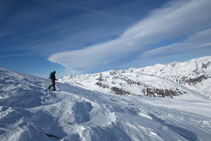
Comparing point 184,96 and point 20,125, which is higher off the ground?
point 20,125

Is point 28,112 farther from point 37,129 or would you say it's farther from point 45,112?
point 37,129

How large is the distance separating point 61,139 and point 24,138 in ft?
5.25

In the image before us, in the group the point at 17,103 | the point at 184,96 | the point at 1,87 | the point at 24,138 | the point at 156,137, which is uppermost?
the point at 1,87

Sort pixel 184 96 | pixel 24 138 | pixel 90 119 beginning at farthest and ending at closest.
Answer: pixel 184 96, pixel 90 119, pixel 24 138

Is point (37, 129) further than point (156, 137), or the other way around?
point (156, 137)

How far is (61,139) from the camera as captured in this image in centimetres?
606

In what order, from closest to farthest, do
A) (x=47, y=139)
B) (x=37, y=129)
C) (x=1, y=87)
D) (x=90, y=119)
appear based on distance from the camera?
(x=47, y=139), (x=37, y=129), (x=90, y=119), (x=1, y=87)

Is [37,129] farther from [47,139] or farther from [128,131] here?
[128,131]

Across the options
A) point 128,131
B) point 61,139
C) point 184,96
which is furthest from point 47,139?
point 184,96

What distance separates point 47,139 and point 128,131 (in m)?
5.02

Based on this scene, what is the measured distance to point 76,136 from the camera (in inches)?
255

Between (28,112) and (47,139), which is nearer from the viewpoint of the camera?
(47,139)

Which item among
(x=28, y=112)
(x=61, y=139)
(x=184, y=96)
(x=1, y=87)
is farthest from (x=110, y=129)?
(x=184, y=96)

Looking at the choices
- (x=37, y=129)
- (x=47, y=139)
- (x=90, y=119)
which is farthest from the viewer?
(x=90, y=119)
